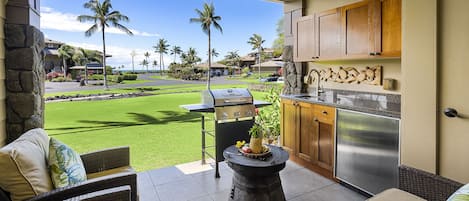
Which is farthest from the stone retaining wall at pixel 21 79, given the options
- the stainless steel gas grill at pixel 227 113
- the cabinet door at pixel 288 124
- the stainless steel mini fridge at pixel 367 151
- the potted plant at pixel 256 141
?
the stainless steel mini fridge at pixel 367 151

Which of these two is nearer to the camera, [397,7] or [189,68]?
[397,7]

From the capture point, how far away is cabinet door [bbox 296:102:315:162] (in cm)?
328

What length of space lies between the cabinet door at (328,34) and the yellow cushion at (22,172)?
3.12 m

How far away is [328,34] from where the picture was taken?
3.35m

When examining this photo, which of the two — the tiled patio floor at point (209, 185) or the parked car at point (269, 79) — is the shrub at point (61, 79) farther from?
the parked car at point (269, 79)

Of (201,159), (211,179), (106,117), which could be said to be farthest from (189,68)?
(211,179)

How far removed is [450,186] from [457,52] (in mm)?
976

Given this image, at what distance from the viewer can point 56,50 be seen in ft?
16.4

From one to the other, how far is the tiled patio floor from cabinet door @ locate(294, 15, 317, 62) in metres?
1.56

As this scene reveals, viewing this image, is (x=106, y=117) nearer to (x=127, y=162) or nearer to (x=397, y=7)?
(x=127, y=162)

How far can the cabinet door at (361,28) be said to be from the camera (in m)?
2.77

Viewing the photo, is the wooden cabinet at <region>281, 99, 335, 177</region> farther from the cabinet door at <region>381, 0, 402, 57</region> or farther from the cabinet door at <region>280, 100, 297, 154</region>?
the cabinet door at <region>381, 0, 402, 57</region>

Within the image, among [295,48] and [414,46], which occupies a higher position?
→ [295,48]

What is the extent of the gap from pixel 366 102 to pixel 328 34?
101cm
